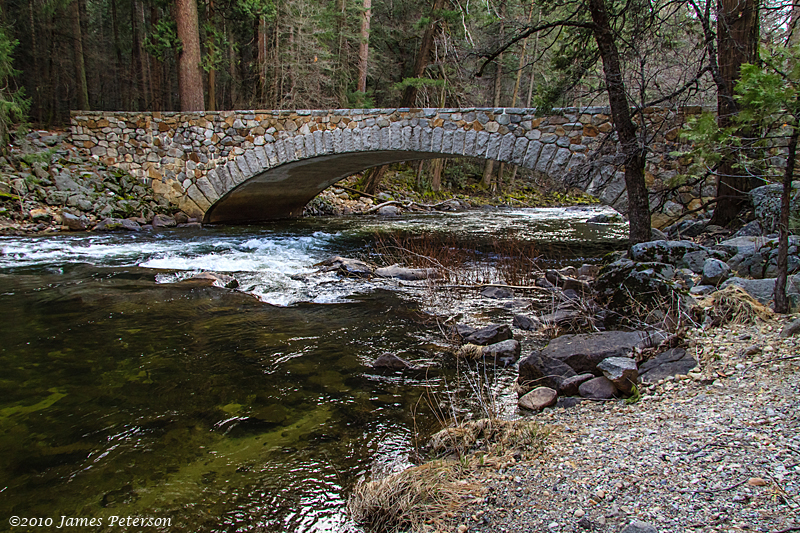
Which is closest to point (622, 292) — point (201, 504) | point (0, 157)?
point (201, 504)

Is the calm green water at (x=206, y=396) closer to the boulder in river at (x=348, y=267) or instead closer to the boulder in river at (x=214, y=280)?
the boulder in river at (x=214, y=280)

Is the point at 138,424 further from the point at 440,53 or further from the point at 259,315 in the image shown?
the point at 440,53

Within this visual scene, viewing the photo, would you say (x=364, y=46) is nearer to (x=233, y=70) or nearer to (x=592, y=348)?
(x=233, y=70)

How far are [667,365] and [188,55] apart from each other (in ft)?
39.5

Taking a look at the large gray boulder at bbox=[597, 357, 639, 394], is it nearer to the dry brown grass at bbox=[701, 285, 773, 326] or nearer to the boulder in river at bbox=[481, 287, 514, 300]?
the dry brown grass at bbox=[701, 285, 773, 326]

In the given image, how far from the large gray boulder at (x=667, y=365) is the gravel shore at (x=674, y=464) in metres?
0.08

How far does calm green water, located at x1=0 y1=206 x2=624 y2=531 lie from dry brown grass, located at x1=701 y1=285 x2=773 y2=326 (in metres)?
1.50

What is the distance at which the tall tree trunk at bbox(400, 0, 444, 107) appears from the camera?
44.9 feet

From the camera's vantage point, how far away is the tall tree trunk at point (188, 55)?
1147 centimetres

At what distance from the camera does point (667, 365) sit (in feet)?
9.20

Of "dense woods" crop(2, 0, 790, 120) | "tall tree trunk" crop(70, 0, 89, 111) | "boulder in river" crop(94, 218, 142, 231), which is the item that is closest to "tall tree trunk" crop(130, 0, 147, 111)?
"dense woods" crop(2, 0, 790, 120)

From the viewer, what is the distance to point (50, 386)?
3.08m

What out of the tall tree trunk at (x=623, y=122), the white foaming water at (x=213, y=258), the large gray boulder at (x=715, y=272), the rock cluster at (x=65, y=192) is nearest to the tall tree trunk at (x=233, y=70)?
the rock cluster at (x=65, y=192)

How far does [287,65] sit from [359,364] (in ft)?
44.1
